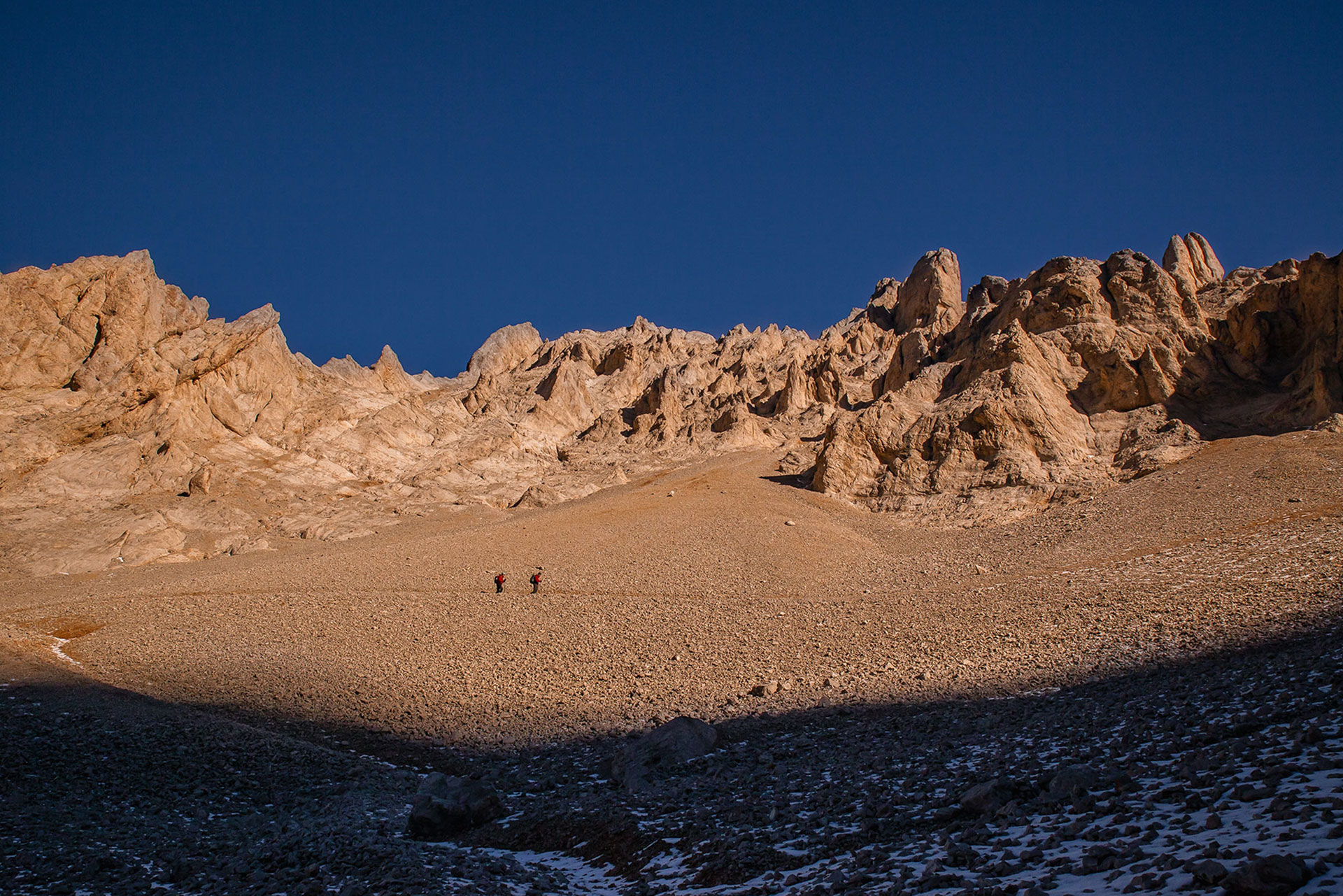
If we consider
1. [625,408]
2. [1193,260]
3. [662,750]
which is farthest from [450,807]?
[625,408]

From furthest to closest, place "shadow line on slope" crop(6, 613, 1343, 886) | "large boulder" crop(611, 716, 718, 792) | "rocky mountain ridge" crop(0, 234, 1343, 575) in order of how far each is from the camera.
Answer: "rocky mountain ridge" crop(0, 234, 1343, 575) < "large boulder" crop(611, 716, 718, 792) < "shadow line on slope" crop(6, 613, 1343, 886)

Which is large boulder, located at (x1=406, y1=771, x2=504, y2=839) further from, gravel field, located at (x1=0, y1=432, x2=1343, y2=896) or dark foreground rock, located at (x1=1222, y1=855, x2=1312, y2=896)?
dark foreground rock, located at (x1=1222, y1=855, x2=1312, y2=896)

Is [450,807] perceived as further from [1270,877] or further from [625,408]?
[625,408]

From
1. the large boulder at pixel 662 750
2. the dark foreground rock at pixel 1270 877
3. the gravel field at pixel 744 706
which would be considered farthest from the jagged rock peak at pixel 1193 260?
the dark foreground rock at pixel 1270 877

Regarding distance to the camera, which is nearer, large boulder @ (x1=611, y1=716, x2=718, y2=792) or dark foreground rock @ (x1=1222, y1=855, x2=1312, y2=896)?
dark foreground rock @ (x1=1222, y1=855, x2=1312, y2=896)

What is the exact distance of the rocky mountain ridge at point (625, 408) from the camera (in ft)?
115

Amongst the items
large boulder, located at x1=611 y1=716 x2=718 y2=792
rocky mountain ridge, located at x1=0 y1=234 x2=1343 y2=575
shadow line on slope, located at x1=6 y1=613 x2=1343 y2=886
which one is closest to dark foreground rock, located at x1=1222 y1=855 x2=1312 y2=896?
shadow line on slope, located at x1=6 y1=613 x2=1343 y2=886

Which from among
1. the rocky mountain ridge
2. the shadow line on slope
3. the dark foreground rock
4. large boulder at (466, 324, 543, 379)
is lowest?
the shadow line on slope

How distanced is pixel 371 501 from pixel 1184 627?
45735 mm

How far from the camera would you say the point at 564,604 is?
24766 mm

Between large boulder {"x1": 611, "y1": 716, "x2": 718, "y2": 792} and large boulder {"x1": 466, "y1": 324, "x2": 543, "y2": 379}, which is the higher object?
large boulder {"x1": 466, "y1": 324, "x2": 543, "y2": 379}

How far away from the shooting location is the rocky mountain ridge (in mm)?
35094

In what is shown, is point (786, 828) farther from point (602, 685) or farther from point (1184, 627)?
point (1184, 627)

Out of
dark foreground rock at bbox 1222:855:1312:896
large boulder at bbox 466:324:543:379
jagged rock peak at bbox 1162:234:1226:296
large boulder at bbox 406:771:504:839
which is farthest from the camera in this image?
large boulder at bbox 466:324:543:379
